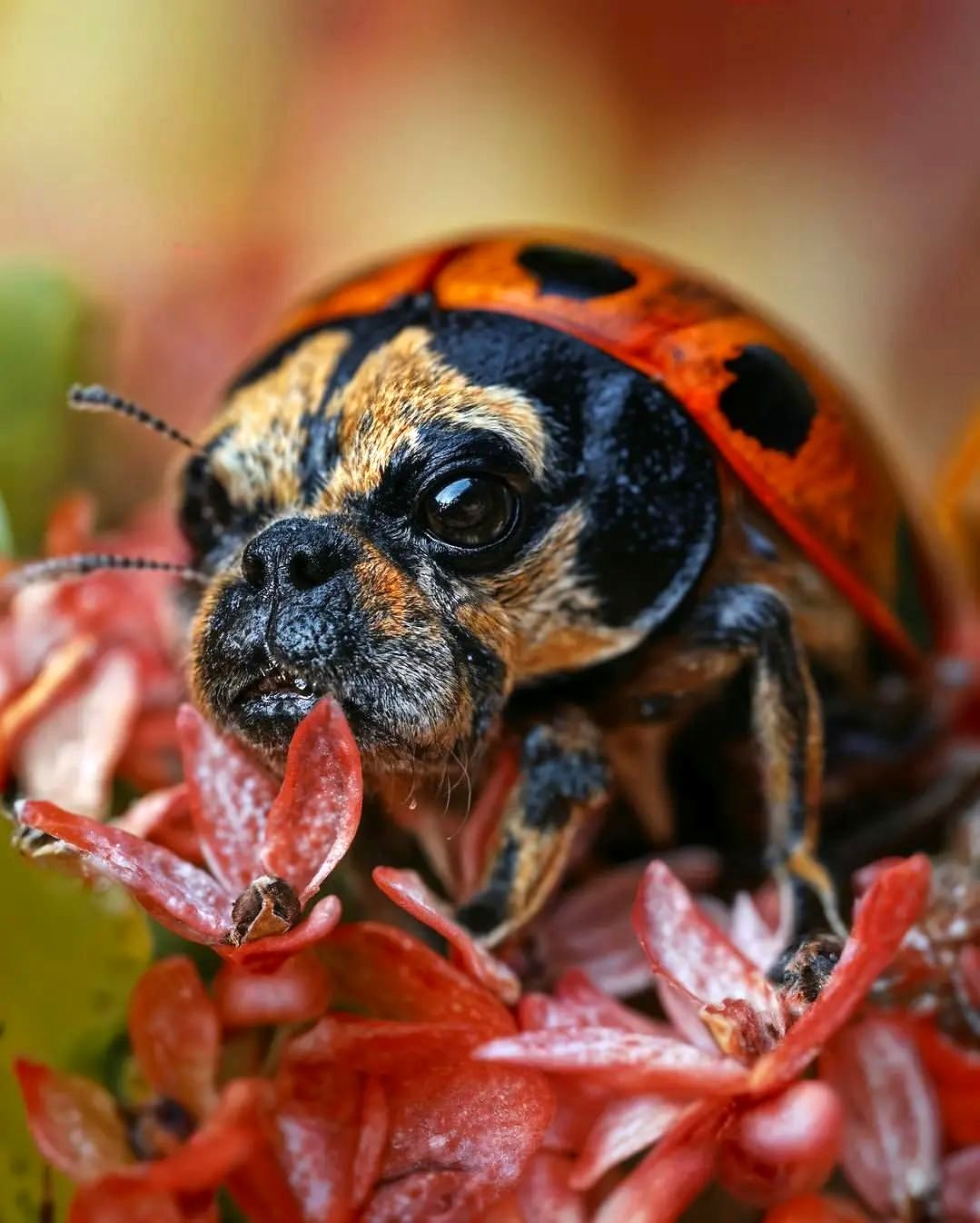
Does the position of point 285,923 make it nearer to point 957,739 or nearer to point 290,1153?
point 290,1153

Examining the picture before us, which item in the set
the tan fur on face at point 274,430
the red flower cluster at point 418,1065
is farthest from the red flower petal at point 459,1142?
the tan fur on face at point 274,430

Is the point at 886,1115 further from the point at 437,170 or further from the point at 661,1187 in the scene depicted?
the point at 437,170

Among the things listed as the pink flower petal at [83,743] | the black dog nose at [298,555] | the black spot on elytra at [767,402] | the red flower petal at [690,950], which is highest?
the black spot on elytra at [767,402]

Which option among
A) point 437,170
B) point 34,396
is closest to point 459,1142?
point 34,396

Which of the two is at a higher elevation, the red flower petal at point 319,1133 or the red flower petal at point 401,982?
the red flower petal at point 401,982

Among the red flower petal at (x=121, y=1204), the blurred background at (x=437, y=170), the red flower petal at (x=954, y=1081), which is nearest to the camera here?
the red flower petal at (x=121, y=1204)

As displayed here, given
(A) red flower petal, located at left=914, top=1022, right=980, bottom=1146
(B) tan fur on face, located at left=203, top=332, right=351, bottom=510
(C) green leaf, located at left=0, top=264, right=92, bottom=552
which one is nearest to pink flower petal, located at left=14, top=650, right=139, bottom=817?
(B) tan fur on face, located at left=203, top=332, right=351, bottom=510

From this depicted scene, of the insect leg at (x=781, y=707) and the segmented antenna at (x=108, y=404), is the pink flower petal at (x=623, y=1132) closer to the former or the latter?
the insect leg at (x=781, y=707)

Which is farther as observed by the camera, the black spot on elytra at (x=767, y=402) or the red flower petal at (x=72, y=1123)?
the black spot on elytra at (x=767, y=402)
